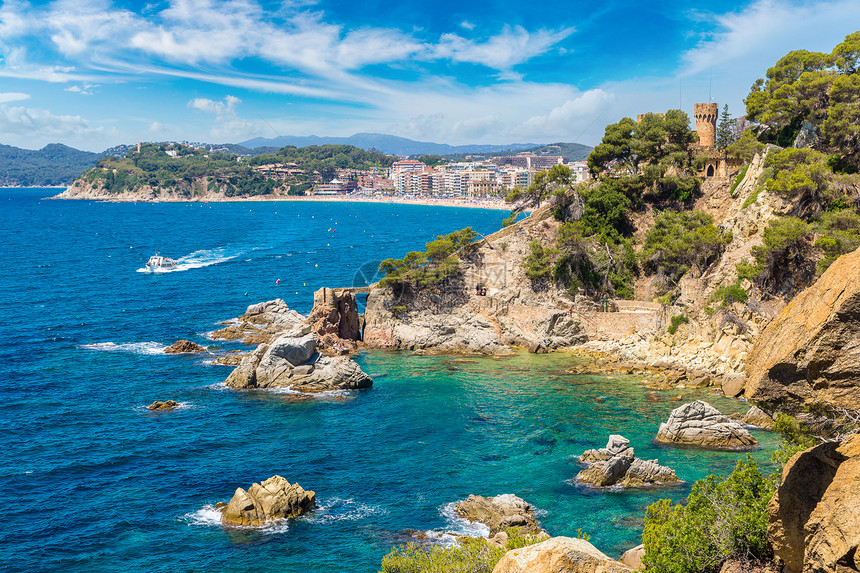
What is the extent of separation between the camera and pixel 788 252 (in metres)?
49.4

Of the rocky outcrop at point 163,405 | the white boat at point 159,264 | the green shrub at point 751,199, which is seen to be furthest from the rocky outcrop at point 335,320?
the white boat at point 159,264

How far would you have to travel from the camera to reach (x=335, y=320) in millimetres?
58562

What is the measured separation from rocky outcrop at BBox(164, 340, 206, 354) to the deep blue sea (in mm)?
1509

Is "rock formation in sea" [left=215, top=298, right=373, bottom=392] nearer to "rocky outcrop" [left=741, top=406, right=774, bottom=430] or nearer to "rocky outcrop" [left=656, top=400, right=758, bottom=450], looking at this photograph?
"rocky outcrop" [left=656, top=400, right=758, bottom=450]

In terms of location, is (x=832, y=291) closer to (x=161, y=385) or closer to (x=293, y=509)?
(x=293, y=509)

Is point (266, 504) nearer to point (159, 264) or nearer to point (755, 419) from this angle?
point (755, 419)

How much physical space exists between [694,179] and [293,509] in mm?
55983

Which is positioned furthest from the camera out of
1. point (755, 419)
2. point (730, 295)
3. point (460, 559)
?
point (730, 295)

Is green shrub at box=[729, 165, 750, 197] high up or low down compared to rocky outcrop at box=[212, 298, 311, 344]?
up

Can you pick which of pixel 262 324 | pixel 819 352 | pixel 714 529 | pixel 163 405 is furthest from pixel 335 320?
pixel 819 352

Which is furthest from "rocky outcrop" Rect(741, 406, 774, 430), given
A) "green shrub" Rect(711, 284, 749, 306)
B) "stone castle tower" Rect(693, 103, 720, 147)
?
"stone castle tower" Rect(693, 103, 720, 147)

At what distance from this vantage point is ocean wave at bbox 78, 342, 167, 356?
56281 mm

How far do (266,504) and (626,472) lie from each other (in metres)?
17.5

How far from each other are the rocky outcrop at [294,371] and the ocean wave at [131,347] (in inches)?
480
